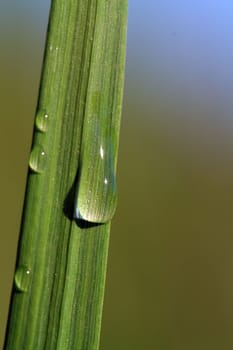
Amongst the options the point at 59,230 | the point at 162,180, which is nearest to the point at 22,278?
the point at 59,230

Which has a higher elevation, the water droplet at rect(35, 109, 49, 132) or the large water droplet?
the water droplet at rect(35, 109, 49, 132)

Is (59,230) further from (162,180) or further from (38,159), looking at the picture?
(162,180)

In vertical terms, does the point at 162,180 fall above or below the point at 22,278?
above

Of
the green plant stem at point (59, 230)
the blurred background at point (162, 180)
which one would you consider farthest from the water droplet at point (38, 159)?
the blurred background at point (162, 180)

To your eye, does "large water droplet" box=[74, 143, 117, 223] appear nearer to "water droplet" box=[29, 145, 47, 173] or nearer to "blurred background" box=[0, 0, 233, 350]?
"water droplet" box=[29, 145, 47, 173]

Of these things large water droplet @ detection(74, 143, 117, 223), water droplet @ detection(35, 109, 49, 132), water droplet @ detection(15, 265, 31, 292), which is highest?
water droplet @ detection(35, 109, 49, 132)

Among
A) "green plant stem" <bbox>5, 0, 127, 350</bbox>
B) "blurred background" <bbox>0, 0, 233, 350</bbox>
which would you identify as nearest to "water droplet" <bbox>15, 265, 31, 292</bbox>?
"green plant stem" <bbox>5, 0, 127, 350</bbox>

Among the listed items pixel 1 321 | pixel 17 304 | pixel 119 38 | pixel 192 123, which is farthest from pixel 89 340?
pixel 192 123

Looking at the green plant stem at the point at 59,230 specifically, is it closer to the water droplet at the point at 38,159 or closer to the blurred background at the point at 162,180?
the water droplet at the point at 38,159
